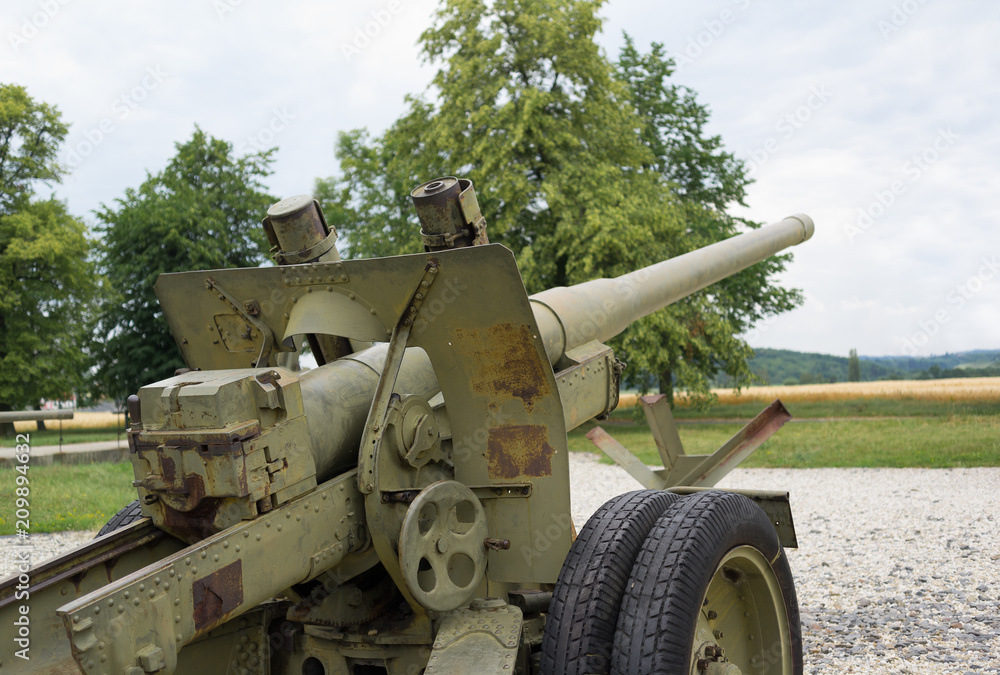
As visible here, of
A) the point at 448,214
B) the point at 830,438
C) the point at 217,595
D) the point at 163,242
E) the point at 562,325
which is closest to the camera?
the point at 217,595

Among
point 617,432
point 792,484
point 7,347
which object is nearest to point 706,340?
point 617,432

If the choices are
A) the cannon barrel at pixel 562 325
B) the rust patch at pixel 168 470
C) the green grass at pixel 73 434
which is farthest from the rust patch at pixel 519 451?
the green grass at pixel 73 434

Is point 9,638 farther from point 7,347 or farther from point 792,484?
point 7,347

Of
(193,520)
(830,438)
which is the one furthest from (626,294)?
(830,438)

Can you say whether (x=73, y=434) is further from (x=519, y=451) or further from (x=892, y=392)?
(x=519, y=451)

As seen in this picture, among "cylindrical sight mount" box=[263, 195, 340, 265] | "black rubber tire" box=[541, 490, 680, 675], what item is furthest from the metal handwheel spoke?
"cylindrical sight mount" box=[263, 195, 340, 265]

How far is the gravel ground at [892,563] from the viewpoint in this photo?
504 centimetres

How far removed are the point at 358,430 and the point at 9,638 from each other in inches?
48.9

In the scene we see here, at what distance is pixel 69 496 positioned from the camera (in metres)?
11.0

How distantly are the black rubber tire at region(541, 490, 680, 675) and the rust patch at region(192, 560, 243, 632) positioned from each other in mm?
1056

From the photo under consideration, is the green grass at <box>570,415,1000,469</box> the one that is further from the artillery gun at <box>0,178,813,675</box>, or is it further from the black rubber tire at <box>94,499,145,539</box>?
the black rubber tire at <box>94,499,145,539</box>

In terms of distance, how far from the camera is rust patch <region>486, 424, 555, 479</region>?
316 cm

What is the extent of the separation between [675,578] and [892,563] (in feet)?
16.5

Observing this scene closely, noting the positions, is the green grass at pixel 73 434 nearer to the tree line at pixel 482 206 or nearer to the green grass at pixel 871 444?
the tree line at pixel 482 206
